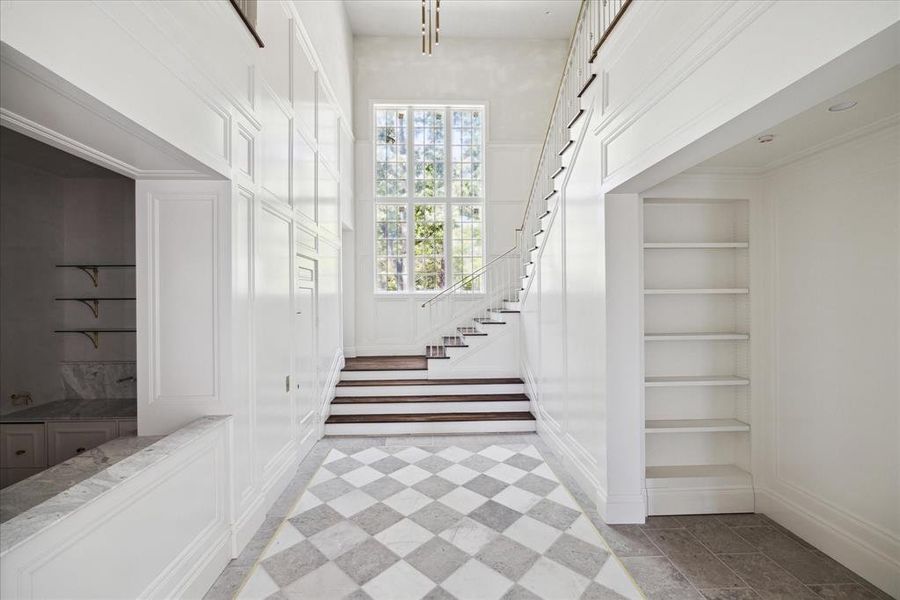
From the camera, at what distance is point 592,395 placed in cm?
310

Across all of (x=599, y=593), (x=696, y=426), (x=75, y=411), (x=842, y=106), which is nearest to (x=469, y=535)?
(x=599, y=593)

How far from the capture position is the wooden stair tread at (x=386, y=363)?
534cm

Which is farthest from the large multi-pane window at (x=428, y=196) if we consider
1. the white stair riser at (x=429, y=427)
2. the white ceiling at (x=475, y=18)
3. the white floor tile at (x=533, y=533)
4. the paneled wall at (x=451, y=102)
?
the white floor tile at (x=533, y=533)

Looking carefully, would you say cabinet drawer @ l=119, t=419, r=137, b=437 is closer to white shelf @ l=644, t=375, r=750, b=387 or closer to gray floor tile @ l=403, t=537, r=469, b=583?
gray floor tile @ l=403, t=537, r=469, b=583

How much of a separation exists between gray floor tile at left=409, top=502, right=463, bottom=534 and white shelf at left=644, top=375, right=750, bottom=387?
5.62ft

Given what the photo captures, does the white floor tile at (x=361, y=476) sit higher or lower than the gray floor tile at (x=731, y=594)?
higher

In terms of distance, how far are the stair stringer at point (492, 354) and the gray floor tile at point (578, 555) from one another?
9.25 feet

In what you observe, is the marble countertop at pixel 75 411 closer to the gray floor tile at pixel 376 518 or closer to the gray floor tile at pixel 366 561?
the gray floor tile at pixel 376 518

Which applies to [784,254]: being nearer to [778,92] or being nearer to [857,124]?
[857,124]

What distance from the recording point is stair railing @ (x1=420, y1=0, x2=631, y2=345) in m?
3.25

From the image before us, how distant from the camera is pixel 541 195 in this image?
497 centimetres

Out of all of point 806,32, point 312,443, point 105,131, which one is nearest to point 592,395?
point 806,32

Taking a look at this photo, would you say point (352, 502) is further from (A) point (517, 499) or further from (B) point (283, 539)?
(A) point (517, 499)

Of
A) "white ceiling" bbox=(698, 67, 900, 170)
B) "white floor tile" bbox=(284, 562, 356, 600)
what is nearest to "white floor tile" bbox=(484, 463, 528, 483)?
"white floor tile" bbox=(284, 562, 356, 600)
